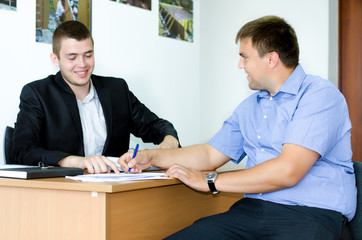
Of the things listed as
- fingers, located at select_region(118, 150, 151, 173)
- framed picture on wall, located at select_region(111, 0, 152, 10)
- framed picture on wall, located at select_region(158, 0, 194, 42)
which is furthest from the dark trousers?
framed picture on wall, located at select_region(158, 0, 194, 42)

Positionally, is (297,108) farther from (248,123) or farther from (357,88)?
(357,88)

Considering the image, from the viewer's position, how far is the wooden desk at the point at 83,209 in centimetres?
115

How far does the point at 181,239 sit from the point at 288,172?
0.41 meters

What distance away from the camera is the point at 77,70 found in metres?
2.19

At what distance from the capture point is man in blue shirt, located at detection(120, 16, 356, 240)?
136cm

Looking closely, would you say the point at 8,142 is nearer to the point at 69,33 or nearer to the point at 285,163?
the point at 69,33

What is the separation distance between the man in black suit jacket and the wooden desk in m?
0.54

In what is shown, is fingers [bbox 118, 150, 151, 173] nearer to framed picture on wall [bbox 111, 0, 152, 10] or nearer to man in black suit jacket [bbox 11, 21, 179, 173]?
man in black suit jacket [bbox 11, 21, 179, 173]

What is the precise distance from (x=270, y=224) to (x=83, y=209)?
0.61m

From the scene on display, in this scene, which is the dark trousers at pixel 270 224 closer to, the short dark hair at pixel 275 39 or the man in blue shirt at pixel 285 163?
the man in blue shirt at pixel 285 163

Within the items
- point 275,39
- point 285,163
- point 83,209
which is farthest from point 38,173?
point 275,39

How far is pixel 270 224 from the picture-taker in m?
1.36

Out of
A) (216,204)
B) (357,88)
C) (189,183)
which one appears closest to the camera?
(189,183)

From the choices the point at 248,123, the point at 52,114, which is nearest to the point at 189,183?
the point at 248,123
